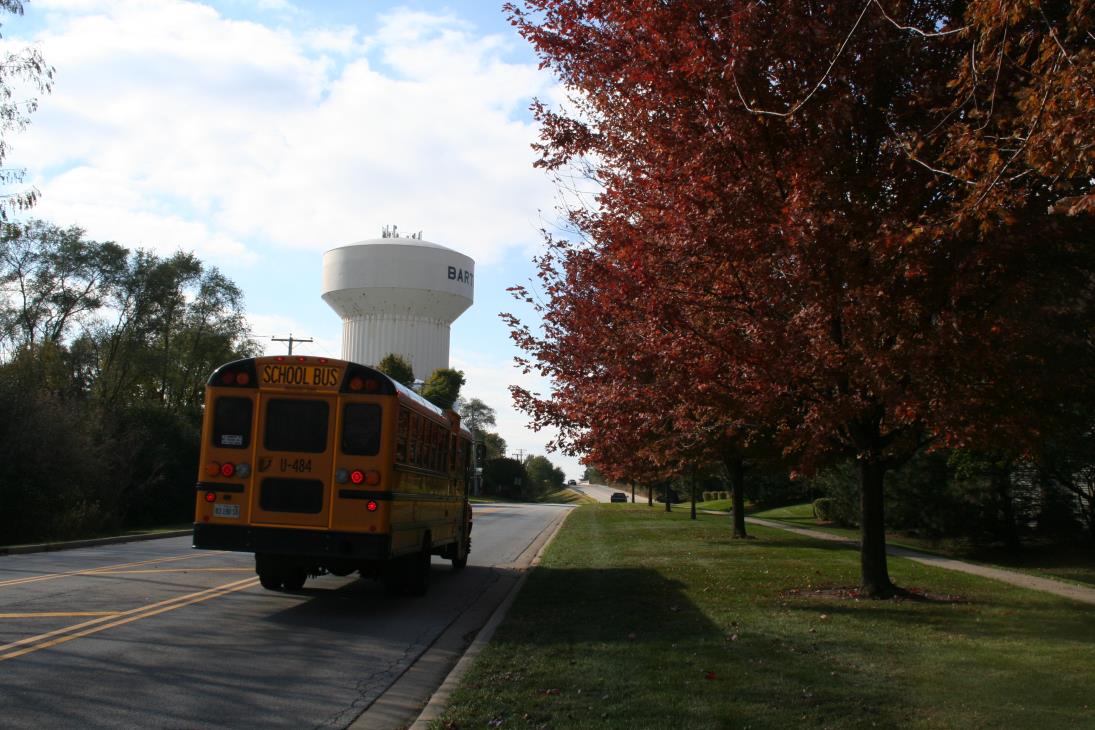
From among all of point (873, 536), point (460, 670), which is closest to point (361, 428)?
point (460, 670)

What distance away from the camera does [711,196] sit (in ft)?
35.7

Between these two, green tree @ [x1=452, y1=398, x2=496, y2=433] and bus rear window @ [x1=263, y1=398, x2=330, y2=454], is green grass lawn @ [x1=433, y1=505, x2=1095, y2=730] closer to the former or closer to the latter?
bus rear window @ [x1=263, y1=398, x2=330, y2=454]

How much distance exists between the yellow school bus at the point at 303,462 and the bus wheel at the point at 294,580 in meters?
1.36

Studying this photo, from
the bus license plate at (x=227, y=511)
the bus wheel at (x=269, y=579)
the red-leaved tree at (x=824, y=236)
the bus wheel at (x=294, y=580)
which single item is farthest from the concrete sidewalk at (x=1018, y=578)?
the bus license plate at (x=227, y=511)

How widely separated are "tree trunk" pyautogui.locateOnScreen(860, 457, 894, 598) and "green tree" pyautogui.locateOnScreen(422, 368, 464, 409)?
2041 inches

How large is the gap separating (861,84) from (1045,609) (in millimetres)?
7000

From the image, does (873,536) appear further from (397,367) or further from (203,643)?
(397,367)

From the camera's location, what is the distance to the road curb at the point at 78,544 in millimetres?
19500

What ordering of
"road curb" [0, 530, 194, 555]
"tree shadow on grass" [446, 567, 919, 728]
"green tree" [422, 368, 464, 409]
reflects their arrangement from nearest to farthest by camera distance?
"tree shadow on grass" [446, 567, 919, 728]
"road curb" [0, 530, 194, 555]
"green tree" [422, 368, 464, 409]

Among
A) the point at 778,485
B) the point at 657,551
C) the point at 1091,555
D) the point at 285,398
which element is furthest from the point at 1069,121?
the point at 778,485

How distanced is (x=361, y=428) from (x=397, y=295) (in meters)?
49.7

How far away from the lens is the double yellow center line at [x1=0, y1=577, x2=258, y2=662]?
8.51 m

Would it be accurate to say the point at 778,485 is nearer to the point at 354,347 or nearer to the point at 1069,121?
the point at 354,347

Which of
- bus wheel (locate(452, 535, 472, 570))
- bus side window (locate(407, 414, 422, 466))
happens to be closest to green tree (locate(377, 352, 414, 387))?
bus wheel (locate(452, 535, 472, 570))
